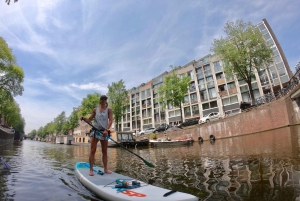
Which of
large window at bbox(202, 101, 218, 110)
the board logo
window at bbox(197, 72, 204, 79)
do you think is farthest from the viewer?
window at bbox(197, 72, 204, 79)

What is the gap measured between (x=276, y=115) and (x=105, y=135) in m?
21.4

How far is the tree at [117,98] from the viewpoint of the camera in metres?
44.4

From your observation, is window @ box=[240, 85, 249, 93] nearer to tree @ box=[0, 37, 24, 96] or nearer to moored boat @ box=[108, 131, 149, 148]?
moored boat @ box=[108, 131, 149, 148]

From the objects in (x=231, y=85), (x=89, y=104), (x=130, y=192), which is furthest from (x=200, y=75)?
(x=130, y=192)

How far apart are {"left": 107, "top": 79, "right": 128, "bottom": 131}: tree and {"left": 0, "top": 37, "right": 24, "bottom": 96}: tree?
19.5 metres

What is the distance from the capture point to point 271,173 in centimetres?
429

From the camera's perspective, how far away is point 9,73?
27.0 metres

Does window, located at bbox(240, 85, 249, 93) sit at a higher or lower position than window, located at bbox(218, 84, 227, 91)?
lower

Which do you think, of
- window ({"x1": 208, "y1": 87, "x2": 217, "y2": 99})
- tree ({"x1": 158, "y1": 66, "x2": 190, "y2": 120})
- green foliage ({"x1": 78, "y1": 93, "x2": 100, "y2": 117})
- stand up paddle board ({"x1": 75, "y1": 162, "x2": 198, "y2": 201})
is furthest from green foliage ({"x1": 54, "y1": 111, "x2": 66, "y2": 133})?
stand up paddle board ({"x1": 75, "y1": 162, "x2": 198, "y2": 201})

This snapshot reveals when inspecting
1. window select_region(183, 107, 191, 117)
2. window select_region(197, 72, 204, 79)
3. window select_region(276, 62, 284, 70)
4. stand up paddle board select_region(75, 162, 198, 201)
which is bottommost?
stand up paddle board select_region(75, 162, 198, 201)

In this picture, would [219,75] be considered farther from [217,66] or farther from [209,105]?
[209,105]

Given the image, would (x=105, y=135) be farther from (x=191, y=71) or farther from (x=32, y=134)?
(x=32, y=134)

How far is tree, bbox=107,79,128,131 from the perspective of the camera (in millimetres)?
44375

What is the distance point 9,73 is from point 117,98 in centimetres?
2236
